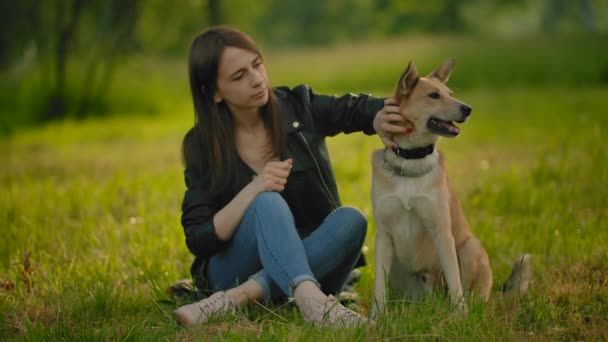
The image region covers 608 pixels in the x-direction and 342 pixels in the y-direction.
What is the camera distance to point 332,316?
3330 millimetres

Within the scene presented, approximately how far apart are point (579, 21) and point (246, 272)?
Answer: 3496 centimetres

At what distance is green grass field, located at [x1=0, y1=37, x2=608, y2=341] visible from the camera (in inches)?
133

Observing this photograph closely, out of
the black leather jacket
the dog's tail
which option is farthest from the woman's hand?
the dog's tail

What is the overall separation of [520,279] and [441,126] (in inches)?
32.9

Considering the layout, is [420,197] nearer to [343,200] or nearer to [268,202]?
[268,202]

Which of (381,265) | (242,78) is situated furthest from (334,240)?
(242,78)

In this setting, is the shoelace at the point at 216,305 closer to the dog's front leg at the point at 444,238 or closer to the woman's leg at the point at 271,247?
the woman's leg at the point at 271,247

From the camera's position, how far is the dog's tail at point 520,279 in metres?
3.80

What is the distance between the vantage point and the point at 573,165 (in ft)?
23.3

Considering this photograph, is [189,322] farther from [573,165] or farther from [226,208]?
[573,165]

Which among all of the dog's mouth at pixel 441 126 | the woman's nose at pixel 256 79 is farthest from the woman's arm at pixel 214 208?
the dog's mouth at pixel 441 126

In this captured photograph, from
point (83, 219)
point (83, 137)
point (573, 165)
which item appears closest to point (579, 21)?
point (83, 137)

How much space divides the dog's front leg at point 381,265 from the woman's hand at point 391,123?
1.36ft

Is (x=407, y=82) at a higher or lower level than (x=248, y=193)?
higher
